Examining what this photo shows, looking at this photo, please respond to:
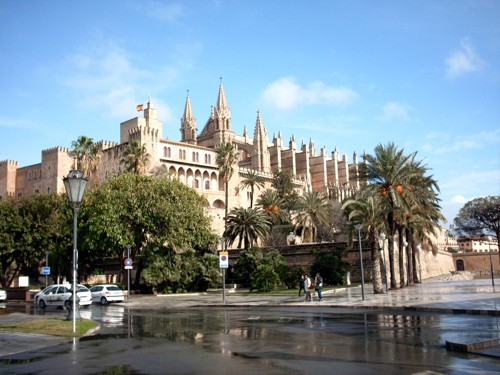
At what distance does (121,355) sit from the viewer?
1028 cm

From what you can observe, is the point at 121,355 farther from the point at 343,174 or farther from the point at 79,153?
the point at 343,174

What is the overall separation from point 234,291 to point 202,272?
3303 mm

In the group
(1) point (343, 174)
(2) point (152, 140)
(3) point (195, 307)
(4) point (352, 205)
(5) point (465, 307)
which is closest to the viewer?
(5) point (465, 307)

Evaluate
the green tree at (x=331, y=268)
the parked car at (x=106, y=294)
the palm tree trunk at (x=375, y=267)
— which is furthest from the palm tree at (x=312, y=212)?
the parked car at (x=106, y=294)

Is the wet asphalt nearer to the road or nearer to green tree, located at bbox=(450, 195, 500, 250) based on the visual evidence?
the road

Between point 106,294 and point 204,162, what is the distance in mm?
56474

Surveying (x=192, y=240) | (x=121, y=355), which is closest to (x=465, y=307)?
(x=121, y=355)

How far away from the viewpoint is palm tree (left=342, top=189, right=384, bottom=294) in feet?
99.1

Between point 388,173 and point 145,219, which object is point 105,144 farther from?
point 388,173

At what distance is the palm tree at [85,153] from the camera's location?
57500 millimetres

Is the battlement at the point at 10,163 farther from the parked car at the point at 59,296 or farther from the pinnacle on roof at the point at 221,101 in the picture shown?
the parked car at the point at 59,296

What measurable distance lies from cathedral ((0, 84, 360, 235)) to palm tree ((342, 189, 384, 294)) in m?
40.5

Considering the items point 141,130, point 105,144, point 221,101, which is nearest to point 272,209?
point 141,130

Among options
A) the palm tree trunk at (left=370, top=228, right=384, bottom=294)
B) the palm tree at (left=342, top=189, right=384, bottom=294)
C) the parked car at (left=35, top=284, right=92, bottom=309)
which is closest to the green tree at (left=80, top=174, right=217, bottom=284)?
the parked car at (left=35, top=284, right=92, bottom=309)
